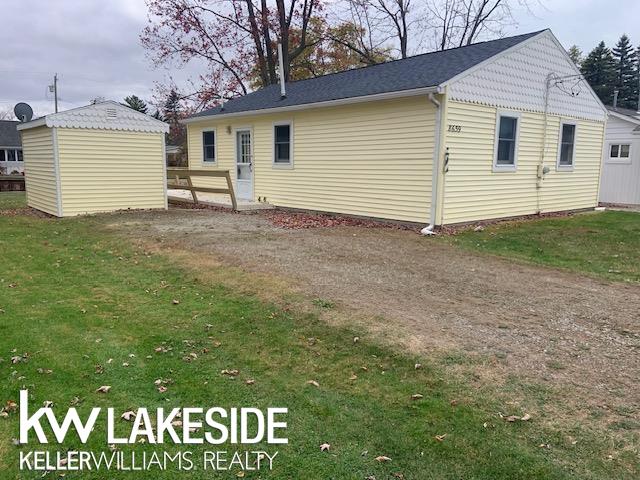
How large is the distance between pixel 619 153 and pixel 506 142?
341 inches

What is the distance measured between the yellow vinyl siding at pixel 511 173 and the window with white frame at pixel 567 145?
17 centimetres

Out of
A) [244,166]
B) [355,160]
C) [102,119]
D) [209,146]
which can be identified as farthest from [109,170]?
[355,160]

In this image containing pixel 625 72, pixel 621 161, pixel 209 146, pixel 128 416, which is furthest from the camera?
pixel 625 72

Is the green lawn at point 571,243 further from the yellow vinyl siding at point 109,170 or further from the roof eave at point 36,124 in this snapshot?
the roof eave at point 36,124

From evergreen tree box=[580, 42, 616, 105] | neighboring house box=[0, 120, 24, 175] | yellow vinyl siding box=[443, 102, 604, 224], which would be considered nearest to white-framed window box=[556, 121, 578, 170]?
yellow vinyl siding box=[443, 102, 604, 224]

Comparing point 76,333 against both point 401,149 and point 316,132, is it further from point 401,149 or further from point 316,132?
point 316,132

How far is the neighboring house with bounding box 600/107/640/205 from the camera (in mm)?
17016

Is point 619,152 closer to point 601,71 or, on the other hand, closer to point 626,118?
point 626,118

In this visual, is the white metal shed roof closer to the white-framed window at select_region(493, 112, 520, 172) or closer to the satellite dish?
the satellite dish

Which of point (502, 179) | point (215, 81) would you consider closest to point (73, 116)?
point (502, 179)

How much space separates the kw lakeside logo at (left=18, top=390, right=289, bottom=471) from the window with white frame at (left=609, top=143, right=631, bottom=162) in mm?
18290

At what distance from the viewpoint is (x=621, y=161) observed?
17500 mm

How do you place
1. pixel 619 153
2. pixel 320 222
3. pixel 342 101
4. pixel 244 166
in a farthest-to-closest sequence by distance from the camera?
pixel 619 153, pixel 244 166, pixel 342 101, pixel 320 222

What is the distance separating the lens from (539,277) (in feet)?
21.6
